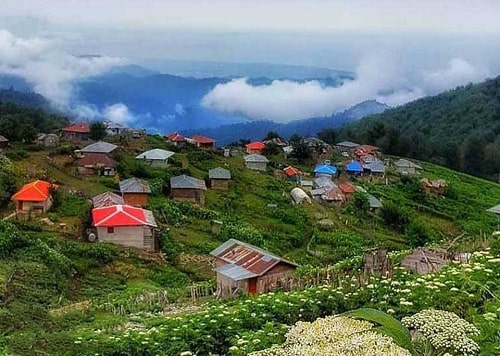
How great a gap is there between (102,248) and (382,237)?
19139 millimetres

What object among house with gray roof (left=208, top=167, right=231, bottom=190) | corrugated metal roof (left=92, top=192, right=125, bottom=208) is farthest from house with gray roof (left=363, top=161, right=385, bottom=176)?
corrugated metal roof (left=92, top=192, right=125, bottom=208)

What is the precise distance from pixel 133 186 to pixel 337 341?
34869mm

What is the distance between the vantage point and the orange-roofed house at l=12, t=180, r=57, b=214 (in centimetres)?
3350

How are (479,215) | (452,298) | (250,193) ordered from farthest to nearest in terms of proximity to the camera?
1. (479,215)
2. (250,193)
3. (452,298)

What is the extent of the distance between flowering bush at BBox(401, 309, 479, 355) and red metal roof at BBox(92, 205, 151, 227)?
27.6m

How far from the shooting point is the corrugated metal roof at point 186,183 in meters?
41.6

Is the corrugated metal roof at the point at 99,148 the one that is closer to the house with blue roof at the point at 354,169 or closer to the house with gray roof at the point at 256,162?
the house with gray roof at the point at 256,162

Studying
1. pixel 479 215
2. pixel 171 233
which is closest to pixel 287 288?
pixel 171 233

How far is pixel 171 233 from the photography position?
113ft

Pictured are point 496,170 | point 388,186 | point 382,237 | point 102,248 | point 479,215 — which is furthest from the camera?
point 496,170

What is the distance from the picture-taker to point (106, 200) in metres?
35.4

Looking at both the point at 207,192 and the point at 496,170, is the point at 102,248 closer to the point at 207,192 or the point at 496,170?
the point at 207,192

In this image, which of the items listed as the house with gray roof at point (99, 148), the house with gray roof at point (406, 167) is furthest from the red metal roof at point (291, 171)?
the house with gray roof at point (99, 148)

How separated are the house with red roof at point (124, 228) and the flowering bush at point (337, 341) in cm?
2782
